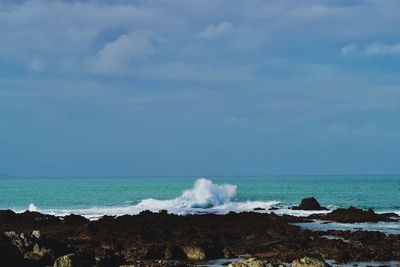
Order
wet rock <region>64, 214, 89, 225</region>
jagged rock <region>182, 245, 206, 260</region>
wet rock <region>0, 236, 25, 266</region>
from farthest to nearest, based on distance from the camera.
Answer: wet rock <region>64, 214, 89, 225</region>, jagged rock <region>182, 245, 206, 260</region>, wet rock <region>0, 236, 25, 266</region>

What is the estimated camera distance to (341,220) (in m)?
47.9

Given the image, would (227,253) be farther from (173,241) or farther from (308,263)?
(308,263)

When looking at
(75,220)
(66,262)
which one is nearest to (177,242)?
(66,262)

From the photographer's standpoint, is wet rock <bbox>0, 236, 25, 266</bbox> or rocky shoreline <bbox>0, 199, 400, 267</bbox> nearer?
wet rock <bbox>0, 236, 25, 266</bbox>

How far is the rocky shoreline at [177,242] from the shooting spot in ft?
74.6

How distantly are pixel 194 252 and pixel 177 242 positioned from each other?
433cm

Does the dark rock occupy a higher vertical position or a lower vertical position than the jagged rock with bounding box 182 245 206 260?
higher

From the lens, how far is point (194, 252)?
28.2m

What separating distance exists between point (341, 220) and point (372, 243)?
16.4m

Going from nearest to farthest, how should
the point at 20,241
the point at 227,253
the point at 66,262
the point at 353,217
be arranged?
the point at 66,262
the point at 20,241
the point at 227,253
the point at 353,217

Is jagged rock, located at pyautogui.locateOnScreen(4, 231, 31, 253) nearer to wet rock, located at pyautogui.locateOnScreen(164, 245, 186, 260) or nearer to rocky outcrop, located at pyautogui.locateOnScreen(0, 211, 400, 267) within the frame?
rocky outcrop, located at pyautogui.locateOnScreen(0, 211, 400, 267)

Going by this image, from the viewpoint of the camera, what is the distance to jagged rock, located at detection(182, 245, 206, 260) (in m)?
27.9

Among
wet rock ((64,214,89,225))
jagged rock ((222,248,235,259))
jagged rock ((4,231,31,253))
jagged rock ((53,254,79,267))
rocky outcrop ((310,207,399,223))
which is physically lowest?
jagged rock ((222,248,235,259))

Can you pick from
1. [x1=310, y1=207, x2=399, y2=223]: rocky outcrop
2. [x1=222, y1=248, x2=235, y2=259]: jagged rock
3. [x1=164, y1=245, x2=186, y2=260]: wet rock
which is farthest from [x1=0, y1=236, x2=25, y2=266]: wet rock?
[x1=310, y1=207, x2=399, y2=223]: rocky outcrop
